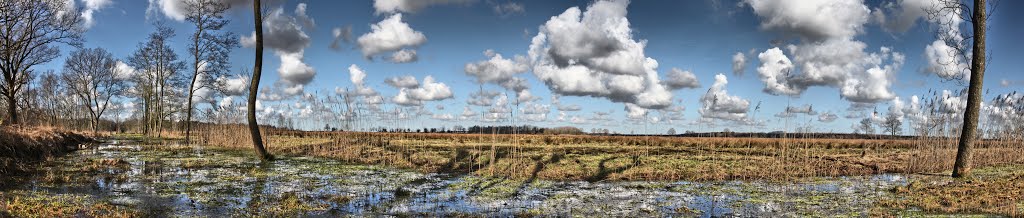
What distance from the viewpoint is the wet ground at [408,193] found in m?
7.92

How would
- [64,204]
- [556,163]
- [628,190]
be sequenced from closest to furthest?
[64,204] < [628,190] < [556,163]

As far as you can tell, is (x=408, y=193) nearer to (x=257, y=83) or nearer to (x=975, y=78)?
(x=257, y=83)

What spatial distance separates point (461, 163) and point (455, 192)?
19.0 ft

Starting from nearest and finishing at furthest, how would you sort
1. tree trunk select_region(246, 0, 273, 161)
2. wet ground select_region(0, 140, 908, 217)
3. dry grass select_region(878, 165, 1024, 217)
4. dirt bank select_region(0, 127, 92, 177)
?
dry grass select_region(878, 165, 1024, 217) → wet ground select_region(0, 140, 908, 217) → dirt bank select_region(0, 127, 92, 177) → tree trunk select_region(246, 0, 273, 161)

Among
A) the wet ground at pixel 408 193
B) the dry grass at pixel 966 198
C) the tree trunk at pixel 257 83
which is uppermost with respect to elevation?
the tree trunk at pixel 257 83

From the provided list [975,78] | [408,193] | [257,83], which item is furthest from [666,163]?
[257,83]

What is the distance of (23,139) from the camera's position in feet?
45.4

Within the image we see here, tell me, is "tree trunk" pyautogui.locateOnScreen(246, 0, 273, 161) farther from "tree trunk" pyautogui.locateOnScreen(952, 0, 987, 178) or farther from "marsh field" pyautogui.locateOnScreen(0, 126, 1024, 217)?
"tree trunk" pyautogui.locateOnScreen(952, 0, 987, 178)

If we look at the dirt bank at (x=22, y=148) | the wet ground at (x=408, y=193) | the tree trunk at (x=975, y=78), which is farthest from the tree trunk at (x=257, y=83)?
the tree trunk at (x=975, y=78)

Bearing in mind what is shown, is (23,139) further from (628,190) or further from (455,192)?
(628,190)

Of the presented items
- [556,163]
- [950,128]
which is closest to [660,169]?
[556,163]

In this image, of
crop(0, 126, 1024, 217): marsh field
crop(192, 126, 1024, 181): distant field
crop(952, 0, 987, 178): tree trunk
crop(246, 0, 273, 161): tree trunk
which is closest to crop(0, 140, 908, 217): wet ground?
crop(0, 126, 1024, 217): marsh field

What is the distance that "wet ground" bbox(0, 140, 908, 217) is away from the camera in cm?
792

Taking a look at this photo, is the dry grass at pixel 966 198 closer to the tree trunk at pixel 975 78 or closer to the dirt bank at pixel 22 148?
the tree trunk at pixel 975 78
